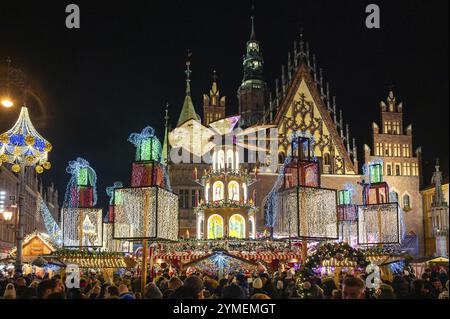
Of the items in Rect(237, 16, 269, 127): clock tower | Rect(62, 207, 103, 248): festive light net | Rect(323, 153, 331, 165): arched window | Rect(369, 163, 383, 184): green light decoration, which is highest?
Rect(237, 16, 269, 127): clock tower

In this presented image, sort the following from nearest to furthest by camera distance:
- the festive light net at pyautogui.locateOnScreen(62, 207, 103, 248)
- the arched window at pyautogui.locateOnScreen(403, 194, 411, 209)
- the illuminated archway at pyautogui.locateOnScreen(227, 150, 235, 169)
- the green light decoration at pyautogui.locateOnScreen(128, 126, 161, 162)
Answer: the green light decoration at pyautogui.locateOnScreen(128, 126, 161, 162), the festive light net at pyautogui.locateOnScreen(62, 207, 103, 248), the illuminated archway at pyautogui.locateOnScreen(227, 150, 235, 169), the arched window at pyautogui.locateOnScreen(403, 194, 411, 209)

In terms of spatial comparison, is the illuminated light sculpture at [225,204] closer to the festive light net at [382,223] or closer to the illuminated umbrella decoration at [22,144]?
the festive light net at [382,223]

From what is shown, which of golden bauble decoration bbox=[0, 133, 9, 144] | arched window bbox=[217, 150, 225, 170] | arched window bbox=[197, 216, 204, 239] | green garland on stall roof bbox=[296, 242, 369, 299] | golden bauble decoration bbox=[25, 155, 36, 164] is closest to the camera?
green garland on stall roof bbox=[296, 242, 369, 299]

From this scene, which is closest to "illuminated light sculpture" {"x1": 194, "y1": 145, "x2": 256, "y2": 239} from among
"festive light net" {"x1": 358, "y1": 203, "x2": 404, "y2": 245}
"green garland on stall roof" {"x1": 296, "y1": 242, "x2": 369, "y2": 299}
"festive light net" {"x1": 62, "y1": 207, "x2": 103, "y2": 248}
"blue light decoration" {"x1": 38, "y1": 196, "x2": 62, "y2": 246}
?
"blue light decoration" {"x1": 38, "y1": 196, "x2": 62, "y2": 246}

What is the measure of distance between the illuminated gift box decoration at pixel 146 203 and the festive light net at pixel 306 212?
153 inches

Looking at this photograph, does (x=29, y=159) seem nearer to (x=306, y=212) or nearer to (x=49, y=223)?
(x=306, y=212)

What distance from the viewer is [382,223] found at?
21344 mm

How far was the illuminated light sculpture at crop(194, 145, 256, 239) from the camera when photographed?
3228 centimetres

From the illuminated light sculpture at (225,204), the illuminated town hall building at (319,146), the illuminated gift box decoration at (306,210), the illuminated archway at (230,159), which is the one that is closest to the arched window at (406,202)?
the illuminated town hall building at (319,146)

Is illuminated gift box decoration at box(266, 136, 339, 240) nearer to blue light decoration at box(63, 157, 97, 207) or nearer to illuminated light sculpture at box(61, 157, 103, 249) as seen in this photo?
illuminated light sculpture at box(61, 157, 103, 249)

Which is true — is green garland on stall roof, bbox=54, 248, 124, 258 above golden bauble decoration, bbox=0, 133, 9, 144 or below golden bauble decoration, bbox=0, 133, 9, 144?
below

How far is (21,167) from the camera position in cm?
1655

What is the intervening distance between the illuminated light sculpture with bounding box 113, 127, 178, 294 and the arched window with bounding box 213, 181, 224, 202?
56.8 ft

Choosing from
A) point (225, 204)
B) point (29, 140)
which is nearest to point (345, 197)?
point (225, 204)
